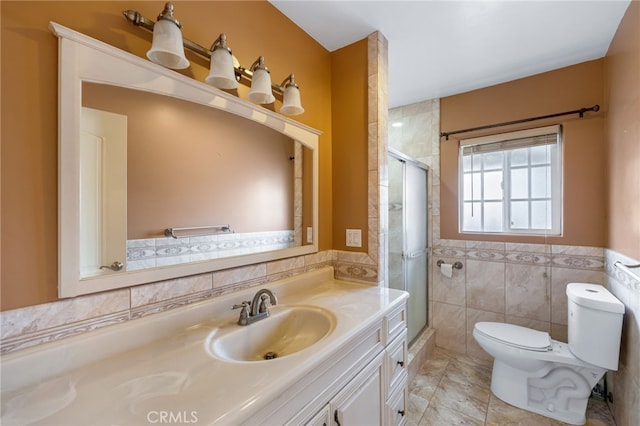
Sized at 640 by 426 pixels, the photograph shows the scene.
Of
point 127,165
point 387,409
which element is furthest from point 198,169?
point 387,409

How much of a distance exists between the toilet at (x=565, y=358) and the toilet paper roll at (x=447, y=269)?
613mm

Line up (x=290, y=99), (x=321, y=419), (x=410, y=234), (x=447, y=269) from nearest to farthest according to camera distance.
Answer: (x=321, y=419) → (x=290, y=99) → (x=410, y=234) → (x=447, y=269)

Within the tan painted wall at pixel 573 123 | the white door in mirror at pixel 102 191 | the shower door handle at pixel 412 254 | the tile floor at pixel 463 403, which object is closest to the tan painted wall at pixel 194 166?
the white door in mirror at pixel 102 191

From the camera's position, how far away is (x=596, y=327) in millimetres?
1561

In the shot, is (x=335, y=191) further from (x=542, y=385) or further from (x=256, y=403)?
(x=542, y=385)

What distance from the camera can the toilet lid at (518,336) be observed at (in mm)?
1760

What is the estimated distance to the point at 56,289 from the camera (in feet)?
2.44

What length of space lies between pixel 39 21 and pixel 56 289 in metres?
0.75

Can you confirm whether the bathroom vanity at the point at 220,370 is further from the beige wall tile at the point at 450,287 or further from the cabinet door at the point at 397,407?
the beige wall tile at the point at 450,287

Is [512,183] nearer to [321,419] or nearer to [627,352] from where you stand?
[627,352]

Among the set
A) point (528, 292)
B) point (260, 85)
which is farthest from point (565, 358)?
point (260, 85)

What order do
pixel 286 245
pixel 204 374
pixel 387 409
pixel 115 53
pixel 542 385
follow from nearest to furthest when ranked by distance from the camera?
pixel 204 374 → pixel 115 53 → pixel 387 409 → pixel 286 245 → pixel 542 385

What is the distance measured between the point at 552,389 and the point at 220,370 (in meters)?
2.21

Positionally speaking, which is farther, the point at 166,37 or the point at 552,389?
the point at 552,389
